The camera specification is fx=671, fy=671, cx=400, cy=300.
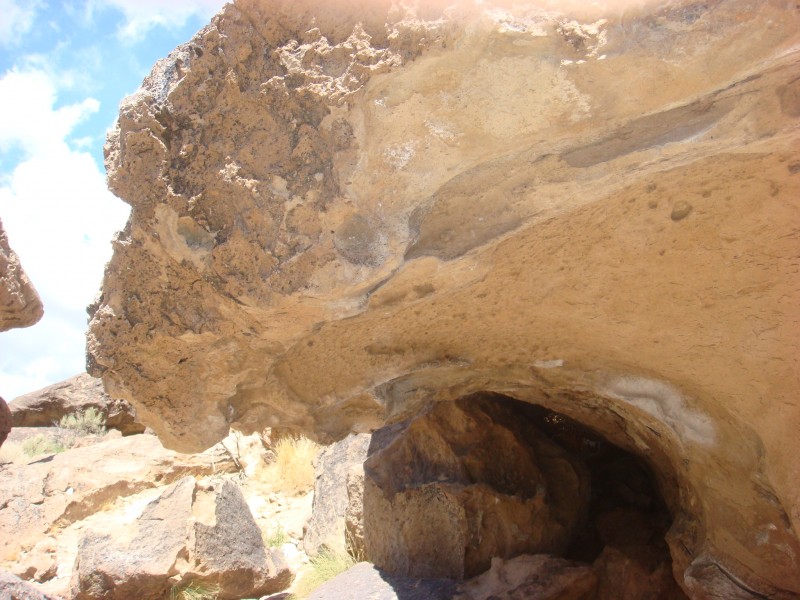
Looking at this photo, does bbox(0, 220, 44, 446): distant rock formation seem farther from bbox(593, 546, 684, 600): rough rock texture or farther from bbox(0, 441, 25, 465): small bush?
bbox(0, 441, 25, 465): small bush

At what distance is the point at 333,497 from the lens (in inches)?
193

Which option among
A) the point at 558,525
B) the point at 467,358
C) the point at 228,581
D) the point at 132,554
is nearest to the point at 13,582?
the point at 132,554

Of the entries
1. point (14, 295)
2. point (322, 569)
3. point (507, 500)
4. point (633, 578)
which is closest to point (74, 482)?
point (322, 569)

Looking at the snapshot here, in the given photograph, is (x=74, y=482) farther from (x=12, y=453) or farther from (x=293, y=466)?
(x=12, y=453)

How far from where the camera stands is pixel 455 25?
4.25 ft

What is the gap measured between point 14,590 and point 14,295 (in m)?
1.24

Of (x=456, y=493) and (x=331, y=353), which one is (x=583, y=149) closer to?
(x=331, y=353)

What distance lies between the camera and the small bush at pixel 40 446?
862cm

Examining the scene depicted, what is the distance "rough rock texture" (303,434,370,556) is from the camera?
4.61 metres

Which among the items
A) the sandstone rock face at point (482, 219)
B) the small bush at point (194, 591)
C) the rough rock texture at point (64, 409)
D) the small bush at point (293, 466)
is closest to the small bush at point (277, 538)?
the small bush at point (293, 466)

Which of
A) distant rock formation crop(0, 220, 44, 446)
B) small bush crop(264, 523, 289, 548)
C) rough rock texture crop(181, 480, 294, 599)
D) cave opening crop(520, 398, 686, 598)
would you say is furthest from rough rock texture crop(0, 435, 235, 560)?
cave opening crop(520, 398, 686, 598)

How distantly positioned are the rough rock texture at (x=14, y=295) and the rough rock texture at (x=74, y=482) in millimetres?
3173

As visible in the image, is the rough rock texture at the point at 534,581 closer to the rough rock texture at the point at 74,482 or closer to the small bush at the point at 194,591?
the small bush at the point at 194,591

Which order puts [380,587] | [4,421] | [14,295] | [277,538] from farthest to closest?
[277,538] < [4,421] < [380,587] < [14,295]
